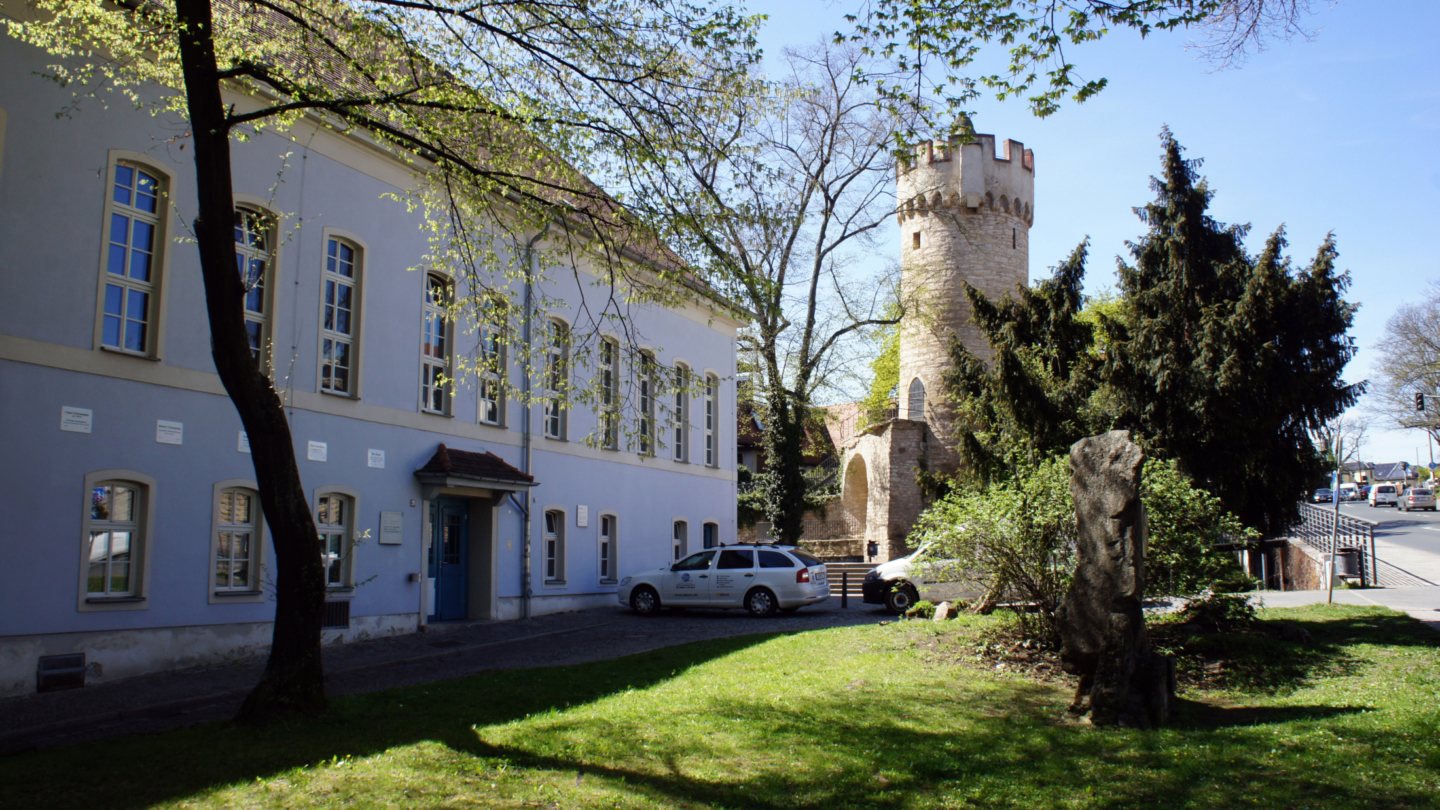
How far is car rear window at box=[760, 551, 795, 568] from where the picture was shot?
19.6 meters

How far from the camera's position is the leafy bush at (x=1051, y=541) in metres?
10.1

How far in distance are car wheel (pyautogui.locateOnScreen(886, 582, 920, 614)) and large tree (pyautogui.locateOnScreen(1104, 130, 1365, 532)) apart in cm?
589

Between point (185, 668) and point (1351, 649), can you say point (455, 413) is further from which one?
point (1351, 649)

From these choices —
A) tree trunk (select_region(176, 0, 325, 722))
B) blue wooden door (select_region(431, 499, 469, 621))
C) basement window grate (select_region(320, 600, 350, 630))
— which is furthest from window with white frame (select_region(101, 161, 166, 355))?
blue wooden door (select_region(431, 499, 469, 621))

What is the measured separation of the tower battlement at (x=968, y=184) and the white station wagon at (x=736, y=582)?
23462mm

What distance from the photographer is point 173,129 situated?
42.5 feet

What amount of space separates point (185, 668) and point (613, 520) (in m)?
11.0

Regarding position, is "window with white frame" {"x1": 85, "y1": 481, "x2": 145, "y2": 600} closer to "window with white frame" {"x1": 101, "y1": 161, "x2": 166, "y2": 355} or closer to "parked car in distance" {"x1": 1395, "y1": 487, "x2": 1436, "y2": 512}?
"window with white frame" {"x1": 101, "y1": 161, "x2": 166, "y2": 355}

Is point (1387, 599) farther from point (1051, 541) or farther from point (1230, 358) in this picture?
point (1051, 541)

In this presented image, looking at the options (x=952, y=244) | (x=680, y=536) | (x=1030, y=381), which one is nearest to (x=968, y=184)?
(x=952, y=244)

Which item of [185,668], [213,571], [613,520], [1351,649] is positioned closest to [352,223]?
[213,571]

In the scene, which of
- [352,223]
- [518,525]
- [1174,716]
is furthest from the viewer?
[518,525]

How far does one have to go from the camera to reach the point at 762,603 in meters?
19.5

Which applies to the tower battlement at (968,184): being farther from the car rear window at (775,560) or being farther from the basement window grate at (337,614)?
the basement window grate at (337,614)
